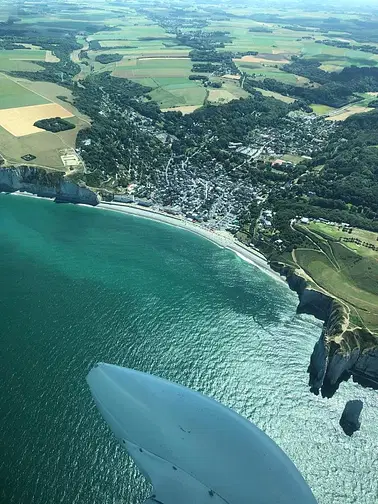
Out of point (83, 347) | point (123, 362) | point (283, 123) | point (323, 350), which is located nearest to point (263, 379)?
point (323, 350)

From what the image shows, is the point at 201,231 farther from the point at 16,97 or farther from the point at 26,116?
the point at 16,97

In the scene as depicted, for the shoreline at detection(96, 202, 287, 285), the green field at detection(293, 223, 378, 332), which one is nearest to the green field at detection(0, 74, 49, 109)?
the shoreline at detection(96, 202, 287, 285)

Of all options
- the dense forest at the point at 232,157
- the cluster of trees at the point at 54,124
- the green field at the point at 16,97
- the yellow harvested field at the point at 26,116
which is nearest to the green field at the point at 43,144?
the cluster of trees at the point at 54,124

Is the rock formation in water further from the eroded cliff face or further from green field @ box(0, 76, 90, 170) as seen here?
green field @ box(0, 76, 90, 170)

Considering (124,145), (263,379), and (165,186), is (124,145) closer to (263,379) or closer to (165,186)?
(165,186)

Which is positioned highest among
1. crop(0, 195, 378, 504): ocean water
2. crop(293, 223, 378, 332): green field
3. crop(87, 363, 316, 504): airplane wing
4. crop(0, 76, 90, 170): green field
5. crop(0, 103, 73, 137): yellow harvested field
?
crop(87, 363, 316, 504): airplane wing
